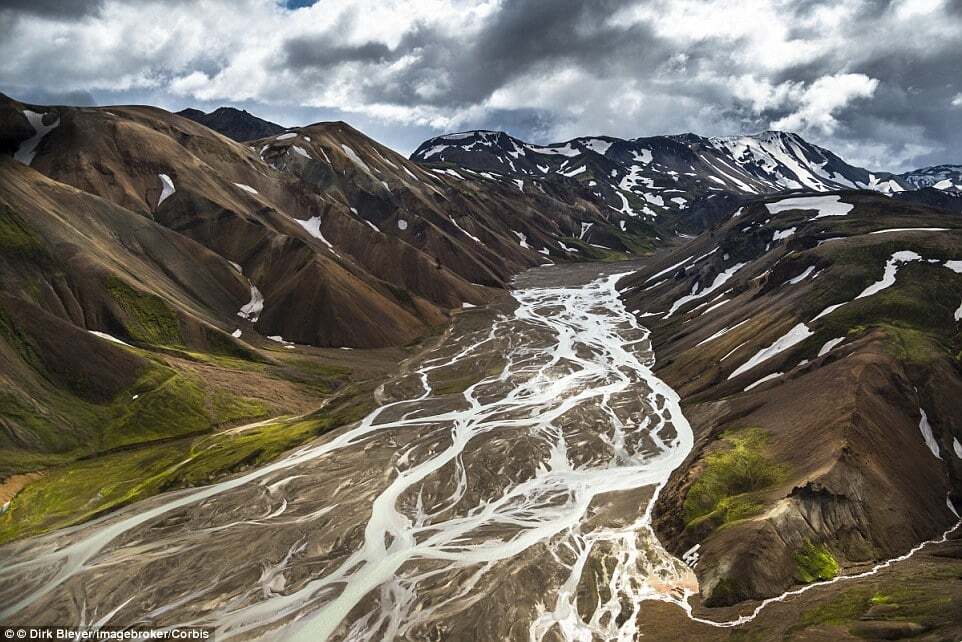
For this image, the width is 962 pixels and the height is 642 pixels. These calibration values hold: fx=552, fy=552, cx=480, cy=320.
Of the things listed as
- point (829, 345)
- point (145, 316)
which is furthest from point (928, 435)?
point (145, 316)

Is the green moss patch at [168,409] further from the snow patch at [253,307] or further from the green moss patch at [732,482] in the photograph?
the green moss patch at [732,482]

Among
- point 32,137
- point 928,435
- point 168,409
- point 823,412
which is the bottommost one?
point 928,435

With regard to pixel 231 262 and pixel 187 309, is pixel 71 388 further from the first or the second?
pixel 231 262

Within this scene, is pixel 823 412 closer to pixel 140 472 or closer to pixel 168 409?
pixel 140 472

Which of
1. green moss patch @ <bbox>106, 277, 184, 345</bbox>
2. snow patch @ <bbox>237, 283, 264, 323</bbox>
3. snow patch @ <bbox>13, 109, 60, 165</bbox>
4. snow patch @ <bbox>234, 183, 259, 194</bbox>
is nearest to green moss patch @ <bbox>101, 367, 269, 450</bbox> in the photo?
green moss patch @ <bbox>106, 277, 184, 345</bbox>

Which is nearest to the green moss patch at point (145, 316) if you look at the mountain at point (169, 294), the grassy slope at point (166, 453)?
the mountain at point (169, 294)

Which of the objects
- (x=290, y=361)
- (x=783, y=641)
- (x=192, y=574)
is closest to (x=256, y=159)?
(x=290, y=361)

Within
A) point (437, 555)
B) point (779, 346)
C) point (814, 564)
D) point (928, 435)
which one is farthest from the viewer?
point (779, 346)
